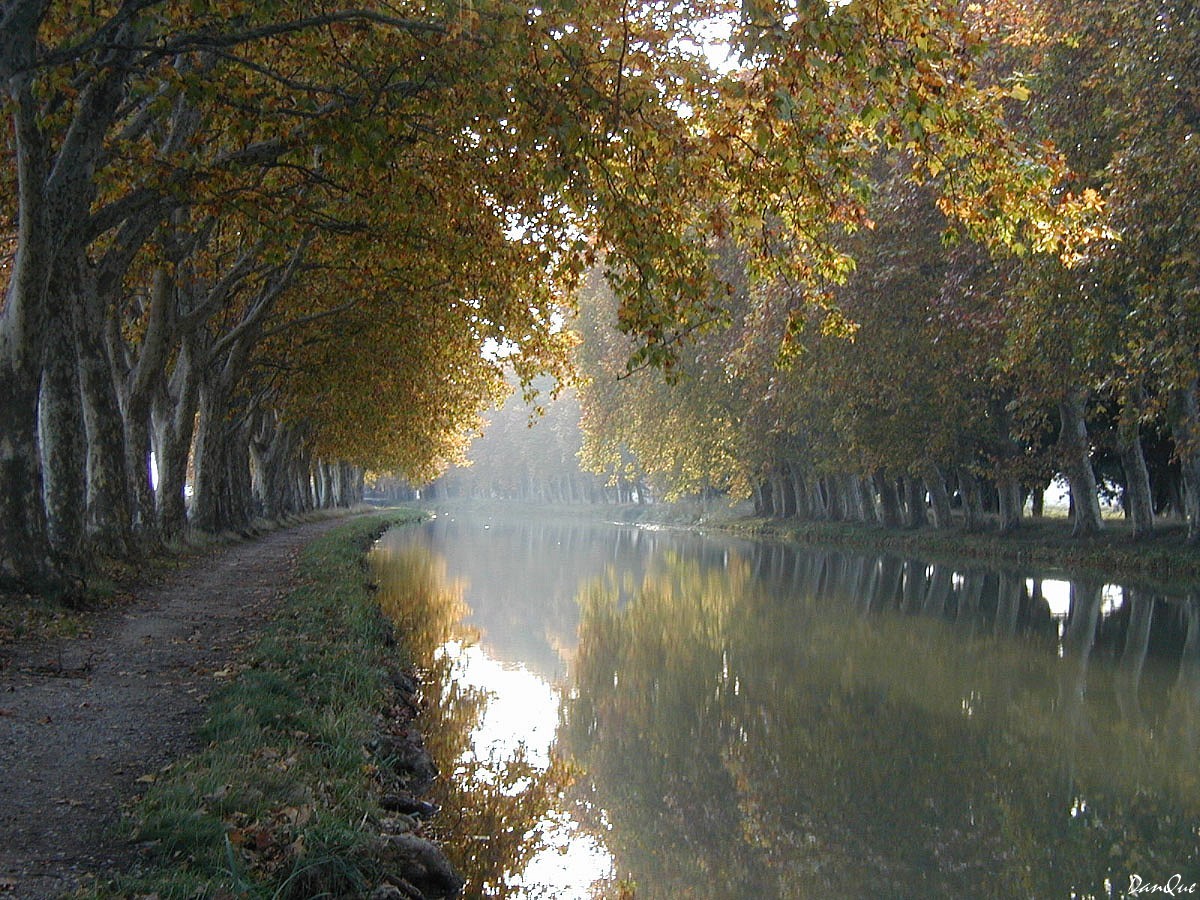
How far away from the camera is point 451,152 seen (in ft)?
39.3

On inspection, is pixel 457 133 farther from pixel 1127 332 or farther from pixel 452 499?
pixel 452 499

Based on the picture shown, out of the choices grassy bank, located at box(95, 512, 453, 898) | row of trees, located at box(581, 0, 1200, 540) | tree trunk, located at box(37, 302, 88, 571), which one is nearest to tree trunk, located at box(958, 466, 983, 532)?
row of trees, located at box(581, 0, 1200, 540)

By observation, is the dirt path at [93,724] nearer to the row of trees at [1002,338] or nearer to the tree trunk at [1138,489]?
the row of trees at [1002,338]

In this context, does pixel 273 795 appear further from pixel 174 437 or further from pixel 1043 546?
pixel 1043 546

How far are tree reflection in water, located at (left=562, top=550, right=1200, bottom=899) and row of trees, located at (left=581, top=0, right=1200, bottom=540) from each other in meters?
3.83

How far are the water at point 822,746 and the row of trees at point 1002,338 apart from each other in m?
3.87

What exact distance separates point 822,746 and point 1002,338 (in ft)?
62.5

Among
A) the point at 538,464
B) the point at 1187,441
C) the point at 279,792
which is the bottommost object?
the point at 279,792

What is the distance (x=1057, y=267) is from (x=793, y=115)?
11897 millimetres

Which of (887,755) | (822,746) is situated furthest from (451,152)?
(887,755)

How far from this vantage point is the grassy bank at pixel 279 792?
5.14m

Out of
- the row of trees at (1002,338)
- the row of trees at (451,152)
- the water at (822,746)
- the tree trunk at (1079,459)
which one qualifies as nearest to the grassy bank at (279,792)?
the water at (822,746)

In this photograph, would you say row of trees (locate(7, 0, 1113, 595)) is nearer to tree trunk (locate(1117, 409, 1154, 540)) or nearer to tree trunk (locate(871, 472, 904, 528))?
tree trunk (locate(1117, 409, 1154, 540))

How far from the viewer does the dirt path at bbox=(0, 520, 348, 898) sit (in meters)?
5.07
